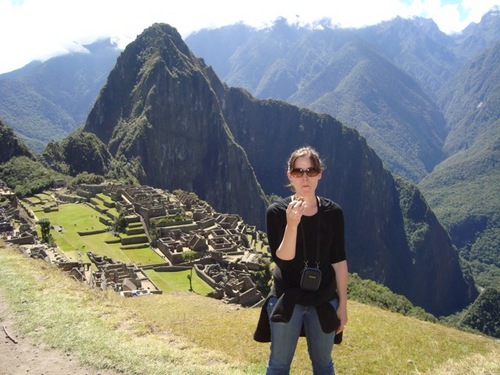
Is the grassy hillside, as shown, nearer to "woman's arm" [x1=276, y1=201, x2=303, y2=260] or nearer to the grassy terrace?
"woman's arm" [x1=276, y1=201, x2=303, y2=260]

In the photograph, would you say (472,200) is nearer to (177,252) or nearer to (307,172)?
(177,252)

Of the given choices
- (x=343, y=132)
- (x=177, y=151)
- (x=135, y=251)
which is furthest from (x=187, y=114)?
(x=135, y=251)

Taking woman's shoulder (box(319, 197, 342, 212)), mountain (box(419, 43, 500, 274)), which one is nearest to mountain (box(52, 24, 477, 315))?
mountain (box(419, 43, 500, 274))

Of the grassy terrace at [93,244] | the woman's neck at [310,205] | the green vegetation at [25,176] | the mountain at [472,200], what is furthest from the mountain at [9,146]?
the mountain at [472,200]

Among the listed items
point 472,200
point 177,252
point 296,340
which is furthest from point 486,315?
point 472,200

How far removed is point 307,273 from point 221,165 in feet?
451

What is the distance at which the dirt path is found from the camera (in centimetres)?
754

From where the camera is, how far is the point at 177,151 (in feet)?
442

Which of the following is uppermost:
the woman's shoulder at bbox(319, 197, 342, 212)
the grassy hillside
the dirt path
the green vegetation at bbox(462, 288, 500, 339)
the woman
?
the woman's shoulder at bbox(319, 197, 342, 212)

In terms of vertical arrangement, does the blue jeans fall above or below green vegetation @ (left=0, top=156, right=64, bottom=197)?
above

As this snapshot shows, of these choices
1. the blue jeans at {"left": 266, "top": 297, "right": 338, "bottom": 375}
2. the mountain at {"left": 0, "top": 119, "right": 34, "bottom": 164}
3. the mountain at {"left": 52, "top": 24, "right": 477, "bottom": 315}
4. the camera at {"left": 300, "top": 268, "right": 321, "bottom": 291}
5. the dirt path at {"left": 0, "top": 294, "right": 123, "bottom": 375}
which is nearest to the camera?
the camera at {"left": 300, "top": 268, "right": 321, "bottom": 291}

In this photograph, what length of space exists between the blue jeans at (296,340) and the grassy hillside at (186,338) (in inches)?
85.3

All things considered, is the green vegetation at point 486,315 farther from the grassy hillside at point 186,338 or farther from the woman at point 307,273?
the woman at point 307,273

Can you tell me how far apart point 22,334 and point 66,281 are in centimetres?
345
